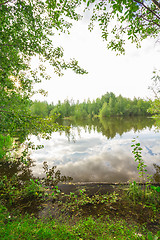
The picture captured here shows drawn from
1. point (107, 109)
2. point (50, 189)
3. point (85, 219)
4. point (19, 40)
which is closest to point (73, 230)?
point (85, 219)

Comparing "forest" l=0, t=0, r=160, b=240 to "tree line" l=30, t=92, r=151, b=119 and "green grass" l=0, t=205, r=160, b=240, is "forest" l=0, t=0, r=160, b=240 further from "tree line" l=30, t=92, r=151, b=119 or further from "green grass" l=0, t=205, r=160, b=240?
"tree line" l=30, t=92, r=151, b=119

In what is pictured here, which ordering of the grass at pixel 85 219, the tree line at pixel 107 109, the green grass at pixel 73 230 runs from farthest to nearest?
the tree line at pixel 107 109 → the grass at pixel 85 219 → the green grass at pixel 73 230

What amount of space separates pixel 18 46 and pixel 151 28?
20.3 ft

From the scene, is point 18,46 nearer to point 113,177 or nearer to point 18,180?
point 18,180

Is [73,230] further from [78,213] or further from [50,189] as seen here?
[50,189]

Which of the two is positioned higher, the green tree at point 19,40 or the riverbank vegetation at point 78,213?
the green tree at point 19,40

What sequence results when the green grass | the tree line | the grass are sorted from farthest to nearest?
1. the tree line
2. the grass
3. the green grass

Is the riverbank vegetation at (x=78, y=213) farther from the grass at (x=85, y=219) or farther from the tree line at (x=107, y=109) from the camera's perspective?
the tree line at (x=107, y=109)

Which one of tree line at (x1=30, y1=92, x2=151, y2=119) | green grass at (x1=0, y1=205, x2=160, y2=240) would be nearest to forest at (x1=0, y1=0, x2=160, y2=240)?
green grass at (x1=0, y1=205, x2=160, y2=240)

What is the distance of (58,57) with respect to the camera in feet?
18.9

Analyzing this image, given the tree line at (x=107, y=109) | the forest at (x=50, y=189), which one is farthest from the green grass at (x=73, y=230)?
the tree line at (x=107, y=109)

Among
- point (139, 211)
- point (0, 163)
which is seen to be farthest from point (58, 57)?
point (0, 163)

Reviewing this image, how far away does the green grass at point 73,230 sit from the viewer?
331 cm

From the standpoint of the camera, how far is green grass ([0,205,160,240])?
3311mm
